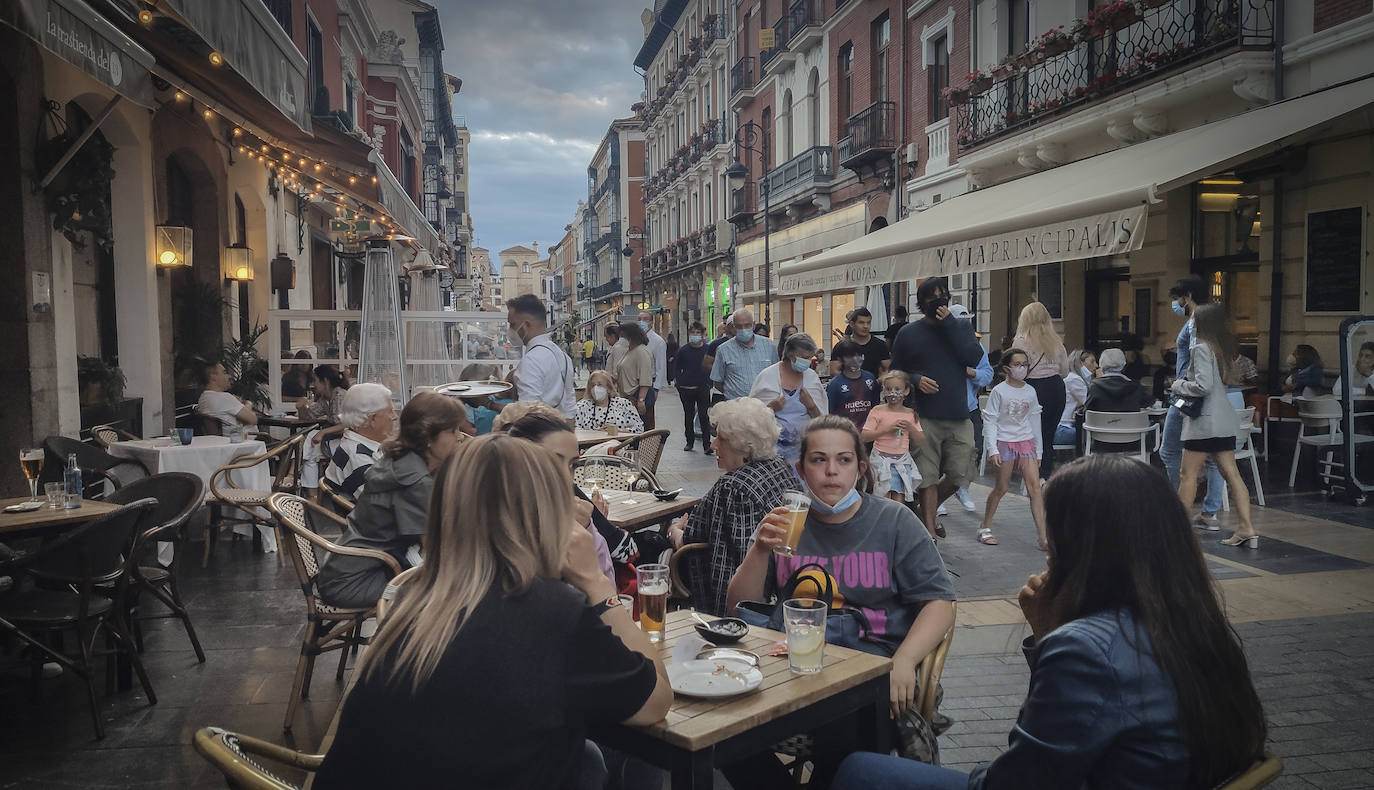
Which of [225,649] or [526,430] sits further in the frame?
[225,649]

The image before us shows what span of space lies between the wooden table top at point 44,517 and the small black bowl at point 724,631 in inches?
121

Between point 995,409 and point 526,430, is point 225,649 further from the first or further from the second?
point 995,409

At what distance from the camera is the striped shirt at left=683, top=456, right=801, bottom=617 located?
350 centimetres

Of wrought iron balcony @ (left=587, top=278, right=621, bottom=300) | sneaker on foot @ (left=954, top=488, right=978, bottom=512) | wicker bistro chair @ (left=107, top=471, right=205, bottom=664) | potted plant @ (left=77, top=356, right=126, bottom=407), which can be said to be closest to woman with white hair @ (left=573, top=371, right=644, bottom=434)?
sneaker on foot @ (left=954, top=488, right=978, bottom=512)

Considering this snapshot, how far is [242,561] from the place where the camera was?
6.89 meters

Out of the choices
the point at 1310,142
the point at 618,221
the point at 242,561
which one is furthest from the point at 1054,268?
the point at 618,221

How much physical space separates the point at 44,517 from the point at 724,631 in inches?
143

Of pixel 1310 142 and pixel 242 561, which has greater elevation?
pixel 1310 142

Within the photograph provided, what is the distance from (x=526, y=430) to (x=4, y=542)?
297 centimetres

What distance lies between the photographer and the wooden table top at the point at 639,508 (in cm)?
454

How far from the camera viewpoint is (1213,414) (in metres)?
6.56

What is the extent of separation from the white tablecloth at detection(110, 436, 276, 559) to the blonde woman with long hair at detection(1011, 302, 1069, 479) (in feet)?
20.6

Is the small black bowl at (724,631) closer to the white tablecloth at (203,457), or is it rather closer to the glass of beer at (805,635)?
the glass of beer at (805,635)

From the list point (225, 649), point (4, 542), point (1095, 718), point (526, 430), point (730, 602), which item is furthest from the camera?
point (225, 649)
